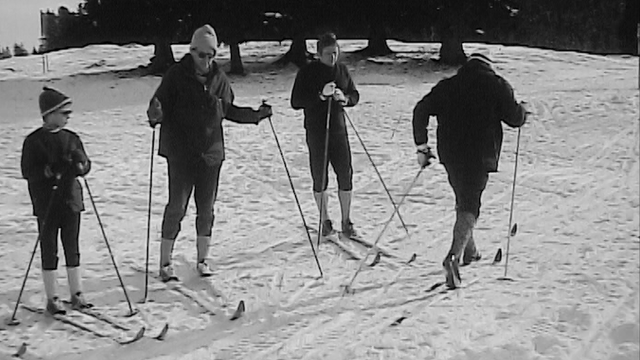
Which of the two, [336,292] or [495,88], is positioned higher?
[495,88]

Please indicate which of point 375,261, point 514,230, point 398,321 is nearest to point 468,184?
point 375,261

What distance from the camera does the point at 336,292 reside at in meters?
3.54

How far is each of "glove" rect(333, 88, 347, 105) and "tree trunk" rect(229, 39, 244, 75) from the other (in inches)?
311

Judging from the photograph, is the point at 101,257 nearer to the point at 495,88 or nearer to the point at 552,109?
the point at 495,88

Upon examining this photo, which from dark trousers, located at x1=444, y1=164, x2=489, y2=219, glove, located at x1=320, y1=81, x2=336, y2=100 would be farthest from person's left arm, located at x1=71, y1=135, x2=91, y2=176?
dark trousers, located at x1=444, y1=164, x2=489, y2=219

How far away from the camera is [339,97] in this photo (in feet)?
13.7

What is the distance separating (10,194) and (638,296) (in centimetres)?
441

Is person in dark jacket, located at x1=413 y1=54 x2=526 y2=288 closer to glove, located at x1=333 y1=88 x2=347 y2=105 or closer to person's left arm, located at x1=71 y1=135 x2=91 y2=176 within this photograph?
glove, located at x1=333 y1=88 x2=347 y2=105

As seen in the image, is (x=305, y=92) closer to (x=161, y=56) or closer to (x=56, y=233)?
(x=56, y=233)

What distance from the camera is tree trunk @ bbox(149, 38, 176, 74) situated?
11884 mm

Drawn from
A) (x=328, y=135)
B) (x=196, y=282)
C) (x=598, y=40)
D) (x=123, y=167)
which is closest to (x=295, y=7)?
(x=123, y=167)

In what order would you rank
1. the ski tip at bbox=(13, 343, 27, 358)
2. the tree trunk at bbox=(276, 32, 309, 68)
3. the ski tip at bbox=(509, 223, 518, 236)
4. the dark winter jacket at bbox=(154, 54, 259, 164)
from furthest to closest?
the tree trunk at bbox=(276, 32, 309, 68)
the ski tip at bbox=(509, 223, 518, 236)
the dark winter jacket at bbox=(154, 54, 259, 164)
the ski tip at bbox=(13, 343, 27, 358)

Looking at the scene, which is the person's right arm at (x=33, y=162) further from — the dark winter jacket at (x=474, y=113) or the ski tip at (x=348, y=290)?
the dark winter jacket at (x=474, y=113)

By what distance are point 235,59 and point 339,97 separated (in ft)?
27.0
